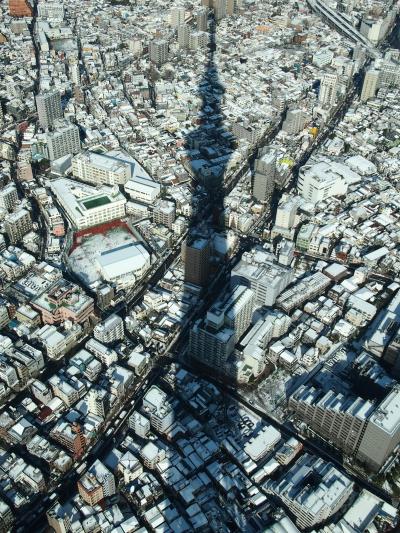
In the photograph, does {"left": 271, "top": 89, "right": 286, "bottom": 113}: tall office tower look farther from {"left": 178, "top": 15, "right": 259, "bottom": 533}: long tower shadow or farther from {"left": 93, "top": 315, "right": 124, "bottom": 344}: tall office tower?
{"left": 93, "top": 315, "right": 124, "bottom": 344}: tall office tower

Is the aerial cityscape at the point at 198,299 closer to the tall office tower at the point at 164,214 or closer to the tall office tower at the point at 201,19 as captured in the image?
the tall office tower at the point at 164,214

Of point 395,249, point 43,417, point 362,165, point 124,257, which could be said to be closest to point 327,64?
point 362,165

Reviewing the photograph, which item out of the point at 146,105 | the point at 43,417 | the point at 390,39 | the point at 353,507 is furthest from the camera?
the point at 390,39

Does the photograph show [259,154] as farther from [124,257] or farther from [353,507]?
[353,507]

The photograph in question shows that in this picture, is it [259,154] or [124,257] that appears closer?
[124,257]

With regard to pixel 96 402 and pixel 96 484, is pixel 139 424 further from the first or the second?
pixel 96 484

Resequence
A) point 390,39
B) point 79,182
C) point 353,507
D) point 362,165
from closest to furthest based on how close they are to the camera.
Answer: point 353,507 < point 79,182 < point 362,165 < point 390,39

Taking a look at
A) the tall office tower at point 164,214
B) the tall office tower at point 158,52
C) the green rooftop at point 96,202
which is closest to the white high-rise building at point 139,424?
the tall office tower at point 164,214
